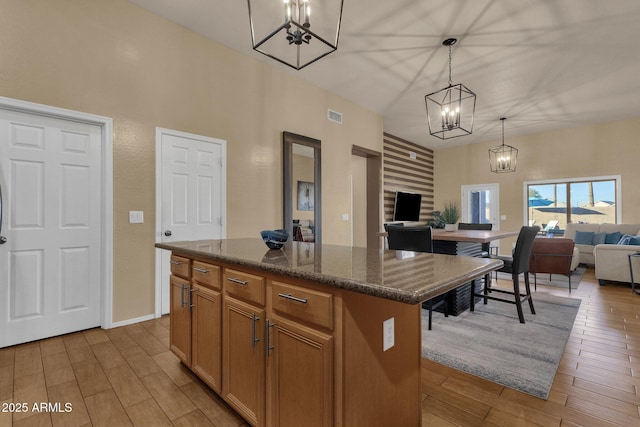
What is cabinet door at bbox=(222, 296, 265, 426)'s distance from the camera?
1.35m

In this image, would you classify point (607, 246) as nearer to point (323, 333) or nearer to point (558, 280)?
point (558, 280)

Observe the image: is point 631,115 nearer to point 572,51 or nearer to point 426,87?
point 572,51

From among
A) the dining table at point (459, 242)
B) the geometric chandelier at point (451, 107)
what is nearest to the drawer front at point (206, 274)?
the dining table at point (459, 242)

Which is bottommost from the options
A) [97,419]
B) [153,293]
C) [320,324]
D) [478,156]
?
Answer: [97,419]

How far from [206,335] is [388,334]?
109cm

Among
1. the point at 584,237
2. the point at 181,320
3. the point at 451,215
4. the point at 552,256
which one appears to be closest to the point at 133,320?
the point at 181,320

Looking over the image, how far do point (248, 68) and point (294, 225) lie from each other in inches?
85.2

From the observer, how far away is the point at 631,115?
236 inches

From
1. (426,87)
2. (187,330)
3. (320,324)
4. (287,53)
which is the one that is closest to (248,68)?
(287,53)

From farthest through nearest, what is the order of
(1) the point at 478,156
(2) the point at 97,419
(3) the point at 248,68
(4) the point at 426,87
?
(1) the point at 478,156 → (4) the point at 426,87 → (3) the point at 248,68 → (2) the point at 97,419

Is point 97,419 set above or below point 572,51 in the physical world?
below

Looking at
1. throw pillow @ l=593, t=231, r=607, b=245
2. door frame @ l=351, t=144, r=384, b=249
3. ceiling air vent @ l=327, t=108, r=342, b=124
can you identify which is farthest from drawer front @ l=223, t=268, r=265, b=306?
throw pillow @ l=593, t=231, r=607, b=245

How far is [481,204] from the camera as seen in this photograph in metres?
8.24

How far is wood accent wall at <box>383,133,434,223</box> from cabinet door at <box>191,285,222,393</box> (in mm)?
5737
